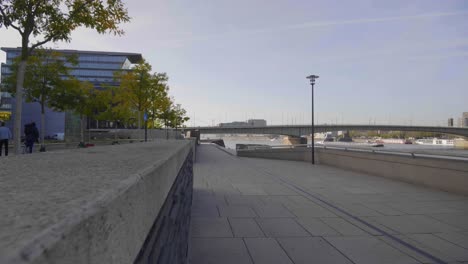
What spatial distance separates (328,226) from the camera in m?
5.52

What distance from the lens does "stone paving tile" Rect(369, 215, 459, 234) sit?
528cm

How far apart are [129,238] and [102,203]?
221mm

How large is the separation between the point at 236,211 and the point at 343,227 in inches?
96.8

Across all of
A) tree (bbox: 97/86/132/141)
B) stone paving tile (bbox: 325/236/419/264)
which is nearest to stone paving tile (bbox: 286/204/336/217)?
stone paving tile (bbox: 325/236/419/264)

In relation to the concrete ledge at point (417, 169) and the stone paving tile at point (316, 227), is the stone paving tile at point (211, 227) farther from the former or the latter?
the concrete ledge at point (417, 169)

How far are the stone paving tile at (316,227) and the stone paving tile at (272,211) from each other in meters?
0.47

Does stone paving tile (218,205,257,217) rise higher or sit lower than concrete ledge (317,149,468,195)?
lower

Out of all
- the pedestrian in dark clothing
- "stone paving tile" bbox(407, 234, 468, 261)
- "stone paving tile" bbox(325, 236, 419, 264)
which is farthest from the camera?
the pedestrian in dark clothing

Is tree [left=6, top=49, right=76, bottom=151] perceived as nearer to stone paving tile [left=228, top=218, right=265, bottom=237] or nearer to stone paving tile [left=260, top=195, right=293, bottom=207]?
stone paving tile [left=260, top=195, right=293, bottom=207]

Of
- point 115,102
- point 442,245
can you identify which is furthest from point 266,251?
point 115,102

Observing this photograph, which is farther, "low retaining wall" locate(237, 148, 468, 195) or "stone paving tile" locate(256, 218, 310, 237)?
"low retaining wall" locate(237, 148, 468, 195)

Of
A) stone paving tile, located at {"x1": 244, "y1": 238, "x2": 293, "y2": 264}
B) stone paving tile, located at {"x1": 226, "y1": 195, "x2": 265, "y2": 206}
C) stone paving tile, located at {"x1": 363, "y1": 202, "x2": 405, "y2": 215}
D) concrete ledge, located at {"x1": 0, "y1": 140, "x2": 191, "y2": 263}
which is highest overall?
concrete ledge, located at {"x1": 0, "y1": 140, "x2": 191, "y2": 263}

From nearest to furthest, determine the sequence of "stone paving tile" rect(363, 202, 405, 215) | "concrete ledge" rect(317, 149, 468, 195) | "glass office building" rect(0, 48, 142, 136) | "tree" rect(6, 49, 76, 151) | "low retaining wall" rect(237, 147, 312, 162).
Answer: "stone paving tile" rect(363, 202, 405, 215)
"concrete ledge" rect(317, 149, 468, 195)
"tree" rect(6, 49, 76, 151)
"low retaining wall" rect(237, 147, 312, 162)
"glass office building" rect(0, 48, 142, 136)

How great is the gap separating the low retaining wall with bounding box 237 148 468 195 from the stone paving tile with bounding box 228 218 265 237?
7.04 m
